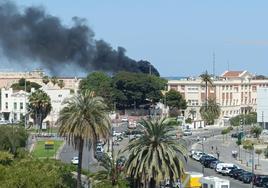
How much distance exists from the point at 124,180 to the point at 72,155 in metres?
37.4

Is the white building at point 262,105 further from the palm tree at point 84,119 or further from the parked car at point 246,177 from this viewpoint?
the palm tree at point 84,119

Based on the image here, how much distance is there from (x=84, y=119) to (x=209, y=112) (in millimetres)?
110899

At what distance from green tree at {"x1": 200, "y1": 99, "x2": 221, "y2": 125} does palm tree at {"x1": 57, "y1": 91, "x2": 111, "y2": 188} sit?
353 feet

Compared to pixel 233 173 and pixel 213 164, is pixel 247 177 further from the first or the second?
pixel 213 164

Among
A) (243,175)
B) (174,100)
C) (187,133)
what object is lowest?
(243,175)

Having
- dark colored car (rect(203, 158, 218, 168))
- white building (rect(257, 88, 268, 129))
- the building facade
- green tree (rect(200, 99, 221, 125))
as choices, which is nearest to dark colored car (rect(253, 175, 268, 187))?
dark colored car (rect(203, 158, 218, 168))

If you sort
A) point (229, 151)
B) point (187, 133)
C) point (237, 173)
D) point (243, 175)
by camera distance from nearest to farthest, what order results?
point (243, 175)
point (237, 173)
point (229, 151)
point (187, 133)

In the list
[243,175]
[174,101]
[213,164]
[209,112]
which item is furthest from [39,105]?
[243,175]

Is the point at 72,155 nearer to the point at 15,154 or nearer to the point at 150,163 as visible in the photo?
the point at 15,154

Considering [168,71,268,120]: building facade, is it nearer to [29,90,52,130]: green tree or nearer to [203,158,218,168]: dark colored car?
[29,90,52,130]: green tree

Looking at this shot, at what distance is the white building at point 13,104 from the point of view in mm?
148125

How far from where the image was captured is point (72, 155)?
297ft

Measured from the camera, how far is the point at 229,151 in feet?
342

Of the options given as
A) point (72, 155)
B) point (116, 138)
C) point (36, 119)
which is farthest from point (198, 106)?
point (72, 155)
